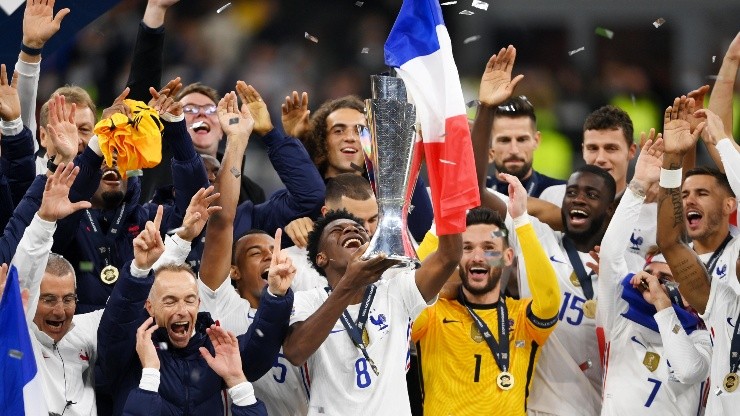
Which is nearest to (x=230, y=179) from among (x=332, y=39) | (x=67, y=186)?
(x=67, y=186)

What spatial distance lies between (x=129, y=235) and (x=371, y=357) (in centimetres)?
129

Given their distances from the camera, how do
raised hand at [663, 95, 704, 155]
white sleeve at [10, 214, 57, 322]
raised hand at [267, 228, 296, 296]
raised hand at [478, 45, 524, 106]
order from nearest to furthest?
white sleeve at [10, 214, 57, 322] → raised hand at [267, 228, 296, 296] → raised hand at [478, 45, 524, 106] → raised hand at [663, 95, 704, 155]

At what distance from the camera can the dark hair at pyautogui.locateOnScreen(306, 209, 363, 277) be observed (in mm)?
6395

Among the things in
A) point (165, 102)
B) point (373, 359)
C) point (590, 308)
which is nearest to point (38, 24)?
point (165, 102)

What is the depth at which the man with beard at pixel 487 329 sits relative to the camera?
6.50m

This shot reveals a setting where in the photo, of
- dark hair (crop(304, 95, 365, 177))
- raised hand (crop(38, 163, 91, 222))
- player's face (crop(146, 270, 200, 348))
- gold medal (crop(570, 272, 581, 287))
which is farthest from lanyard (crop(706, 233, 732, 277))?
raised hand (crop(38, 163, 91, 222))

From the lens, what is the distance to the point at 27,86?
259 inches

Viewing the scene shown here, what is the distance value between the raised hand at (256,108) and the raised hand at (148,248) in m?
1.22

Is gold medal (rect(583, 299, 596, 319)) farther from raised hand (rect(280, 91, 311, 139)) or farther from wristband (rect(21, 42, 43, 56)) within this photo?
wristband (rect(21, 42, 43, 56))

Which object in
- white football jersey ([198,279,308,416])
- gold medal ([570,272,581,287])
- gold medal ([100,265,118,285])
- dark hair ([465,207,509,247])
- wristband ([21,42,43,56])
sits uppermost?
wristband ([21,42,43,56])

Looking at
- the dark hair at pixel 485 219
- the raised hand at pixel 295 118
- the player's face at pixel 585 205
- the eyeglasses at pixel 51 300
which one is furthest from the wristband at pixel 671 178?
the eyeglasses at pixel 51 300

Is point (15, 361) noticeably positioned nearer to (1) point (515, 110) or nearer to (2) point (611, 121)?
(1) point (515, 110)

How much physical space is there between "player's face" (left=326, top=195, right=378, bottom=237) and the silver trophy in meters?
1.57

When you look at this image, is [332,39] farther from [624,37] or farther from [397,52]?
[397,52]
